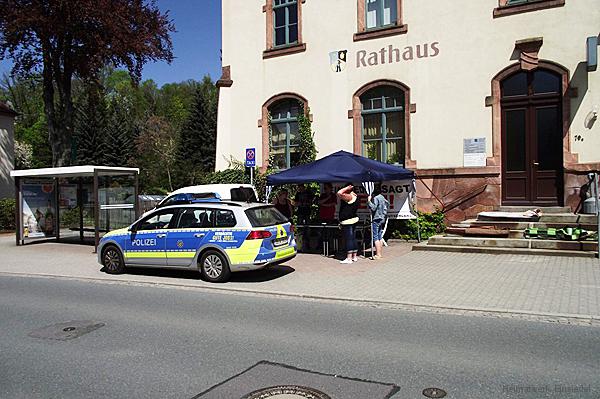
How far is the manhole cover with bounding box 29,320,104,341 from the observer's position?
6.62 m

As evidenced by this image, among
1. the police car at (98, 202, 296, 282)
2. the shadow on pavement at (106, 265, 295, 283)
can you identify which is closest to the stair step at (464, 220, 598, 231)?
the shadow on pavement at (106, 265, 295, 283)

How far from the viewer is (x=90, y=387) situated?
4.81 m

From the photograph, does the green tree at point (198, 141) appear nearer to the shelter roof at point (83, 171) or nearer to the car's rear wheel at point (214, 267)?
Answer: the shelter roof at point (83, 171)

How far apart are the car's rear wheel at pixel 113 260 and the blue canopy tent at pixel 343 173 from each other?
4.27 meters

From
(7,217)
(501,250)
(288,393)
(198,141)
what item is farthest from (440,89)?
(198,141)

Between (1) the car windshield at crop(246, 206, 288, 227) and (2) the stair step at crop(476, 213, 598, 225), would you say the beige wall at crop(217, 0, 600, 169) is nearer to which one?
(2) the stair step at crop(476, 213, 598, 225)

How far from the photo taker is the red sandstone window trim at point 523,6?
46.2 ft

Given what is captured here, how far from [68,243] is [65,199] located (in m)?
1.60

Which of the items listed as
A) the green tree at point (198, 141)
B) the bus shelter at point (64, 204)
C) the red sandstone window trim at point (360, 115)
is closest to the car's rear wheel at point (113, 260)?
the bus shelter at point (64, 204)

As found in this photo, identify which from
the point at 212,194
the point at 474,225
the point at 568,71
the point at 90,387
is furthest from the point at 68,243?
the point at 568,71

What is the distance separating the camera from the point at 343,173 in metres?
12.7

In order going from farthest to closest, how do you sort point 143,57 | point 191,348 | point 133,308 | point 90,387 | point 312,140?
point 143,57, point 312,140, point 133,308, point 191,348, point 90,387

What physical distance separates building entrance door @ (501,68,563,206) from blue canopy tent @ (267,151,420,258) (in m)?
3.07

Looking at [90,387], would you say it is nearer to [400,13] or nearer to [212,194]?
[212,194]
